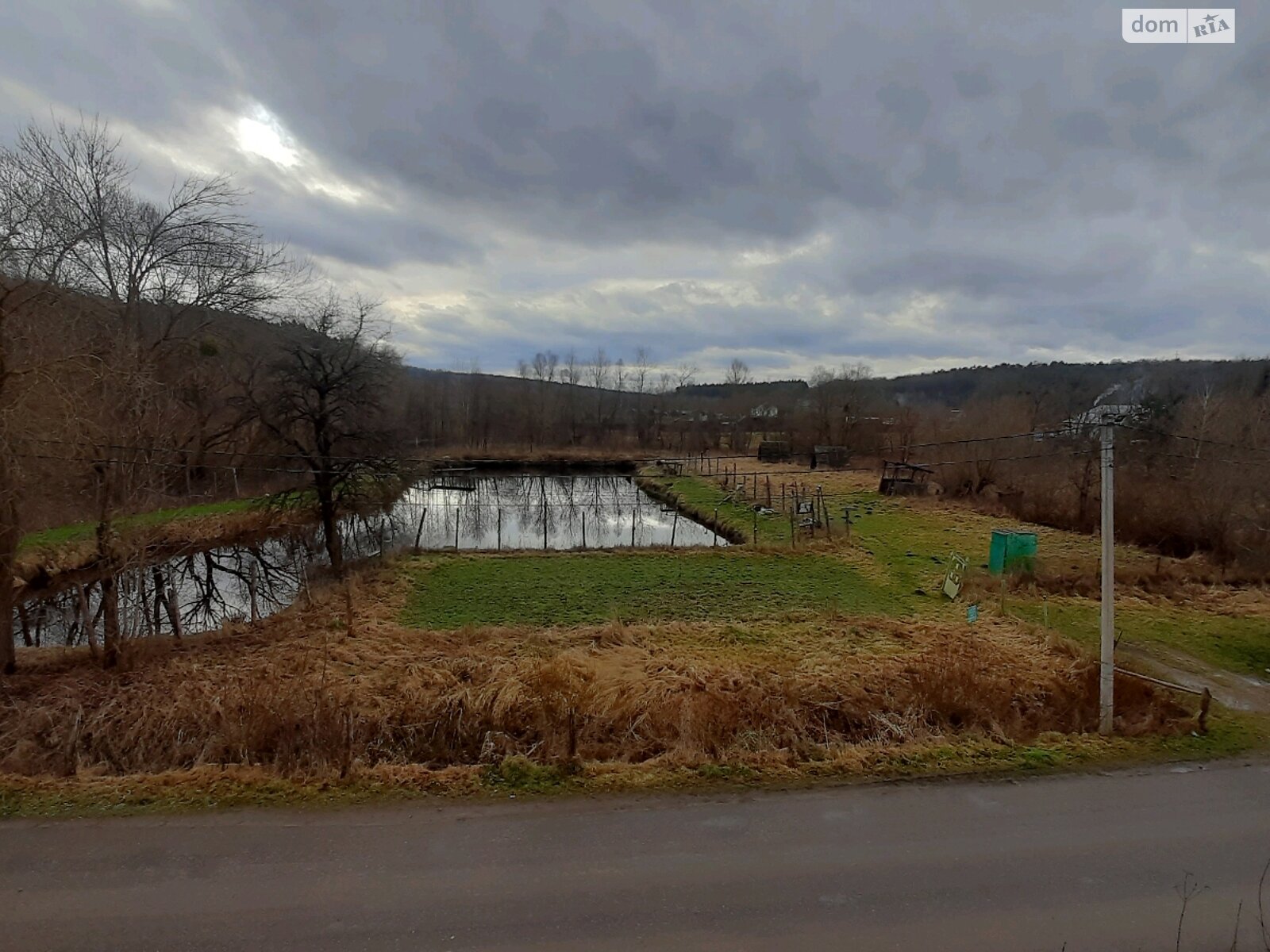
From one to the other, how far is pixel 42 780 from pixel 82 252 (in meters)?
22.4

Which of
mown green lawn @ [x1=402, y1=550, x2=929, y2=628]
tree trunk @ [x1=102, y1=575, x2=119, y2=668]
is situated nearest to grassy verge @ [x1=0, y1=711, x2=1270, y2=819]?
tree trunk @ [x1=102, y1=575, x2=119, y2=668]

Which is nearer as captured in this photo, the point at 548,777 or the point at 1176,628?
the point at 548,777

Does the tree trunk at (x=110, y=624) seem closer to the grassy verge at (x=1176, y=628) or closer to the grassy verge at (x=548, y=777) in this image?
the grassy verge at (x=548, y=777)

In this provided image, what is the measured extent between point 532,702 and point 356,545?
1795cm

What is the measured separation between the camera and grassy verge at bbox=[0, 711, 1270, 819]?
538cm

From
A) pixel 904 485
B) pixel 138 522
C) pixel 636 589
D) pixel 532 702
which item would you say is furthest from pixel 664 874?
pixel 904 485

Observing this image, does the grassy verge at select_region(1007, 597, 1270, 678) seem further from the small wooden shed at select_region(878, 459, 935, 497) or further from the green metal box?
the small wooden shed at select_region(878, 459, 935, 497)

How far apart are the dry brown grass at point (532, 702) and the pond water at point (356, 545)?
2.44 meters

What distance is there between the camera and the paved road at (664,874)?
3.98 meters

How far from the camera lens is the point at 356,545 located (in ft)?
76.1

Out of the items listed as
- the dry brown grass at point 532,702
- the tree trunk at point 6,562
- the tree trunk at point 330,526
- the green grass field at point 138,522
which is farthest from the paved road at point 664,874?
the tree trunk at point 330,526

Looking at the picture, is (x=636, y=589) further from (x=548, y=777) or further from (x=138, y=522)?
(x=138, y=522)

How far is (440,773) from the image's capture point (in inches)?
234

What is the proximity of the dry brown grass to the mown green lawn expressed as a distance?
103 inches
